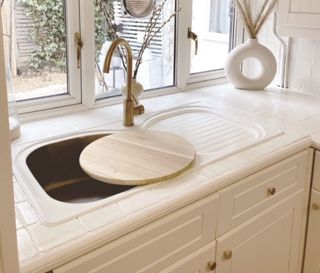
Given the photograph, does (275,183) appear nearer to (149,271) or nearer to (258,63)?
(149,271)

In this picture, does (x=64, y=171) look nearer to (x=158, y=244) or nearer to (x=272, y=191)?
(x=158, y=244)

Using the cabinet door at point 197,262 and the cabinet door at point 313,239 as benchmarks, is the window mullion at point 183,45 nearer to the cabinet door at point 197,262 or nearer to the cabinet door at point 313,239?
the cabinet door at point 313,239

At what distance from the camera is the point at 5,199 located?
68 centimetres

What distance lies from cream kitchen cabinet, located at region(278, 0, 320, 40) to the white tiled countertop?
0.32 metres

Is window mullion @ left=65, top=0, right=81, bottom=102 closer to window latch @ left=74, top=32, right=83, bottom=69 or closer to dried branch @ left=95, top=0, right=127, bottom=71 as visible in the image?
window latch @ left=74, top=32, right=83, bottom=69

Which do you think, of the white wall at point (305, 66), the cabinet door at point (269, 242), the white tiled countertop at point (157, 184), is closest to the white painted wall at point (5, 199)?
the white tiled countertop at point (157, 184)

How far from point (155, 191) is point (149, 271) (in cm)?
20

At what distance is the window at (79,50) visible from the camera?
5.34 ft

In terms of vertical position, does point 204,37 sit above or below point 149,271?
above

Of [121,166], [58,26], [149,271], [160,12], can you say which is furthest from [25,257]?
[160,12]

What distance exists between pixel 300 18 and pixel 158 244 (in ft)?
4.29

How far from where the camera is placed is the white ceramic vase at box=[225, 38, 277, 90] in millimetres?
2119

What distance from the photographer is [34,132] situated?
60.9 inches

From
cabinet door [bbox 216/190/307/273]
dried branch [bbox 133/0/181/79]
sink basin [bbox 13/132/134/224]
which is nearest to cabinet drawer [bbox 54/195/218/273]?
cabinet door [bbox 216/190/307/273]
